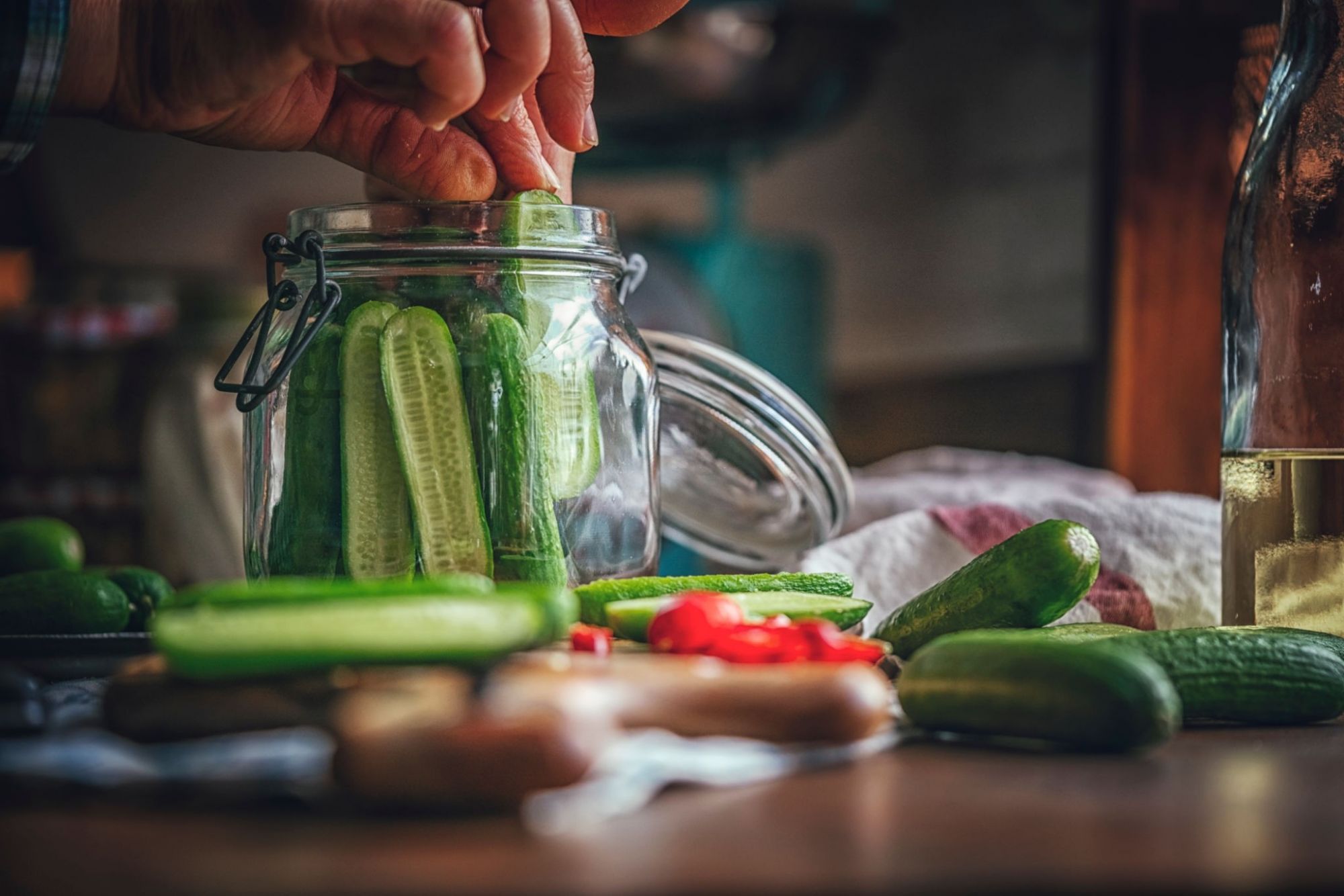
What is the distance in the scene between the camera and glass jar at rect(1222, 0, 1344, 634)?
0.88 metres

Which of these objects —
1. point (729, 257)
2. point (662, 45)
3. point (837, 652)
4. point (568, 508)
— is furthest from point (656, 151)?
point (837, 652)

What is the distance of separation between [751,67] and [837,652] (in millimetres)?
2195

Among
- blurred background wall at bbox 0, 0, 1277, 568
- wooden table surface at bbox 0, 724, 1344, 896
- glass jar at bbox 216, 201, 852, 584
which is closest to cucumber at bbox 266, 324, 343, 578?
glass jar at bbox 216, 201, 852, 584

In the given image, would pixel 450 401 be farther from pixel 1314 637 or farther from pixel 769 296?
pixel 769 296

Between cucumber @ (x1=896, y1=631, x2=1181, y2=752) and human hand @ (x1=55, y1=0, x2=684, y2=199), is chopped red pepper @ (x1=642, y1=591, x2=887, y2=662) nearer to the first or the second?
cucumber @ (x1=896, y1=631, x2=1181, y2=752)

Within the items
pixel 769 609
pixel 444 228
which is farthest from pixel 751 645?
pixel 444 228

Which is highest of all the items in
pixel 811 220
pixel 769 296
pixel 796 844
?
pixel 811 220

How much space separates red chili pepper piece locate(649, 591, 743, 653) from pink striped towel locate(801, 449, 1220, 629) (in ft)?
1.16

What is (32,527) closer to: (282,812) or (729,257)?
(282,812)

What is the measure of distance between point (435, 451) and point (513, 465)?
0.17 feet

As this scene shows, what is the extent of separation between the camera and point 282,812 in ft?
1.70

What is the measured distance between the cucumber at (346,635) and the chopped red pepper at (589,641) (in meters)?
0.13

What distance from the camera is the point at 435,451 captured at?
0.82 meters

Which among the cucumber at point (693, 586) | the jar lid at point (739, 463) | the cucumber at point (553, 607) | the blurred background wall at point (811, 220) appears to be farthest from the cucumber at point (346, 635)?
the blurred background wall at point (811, 220)
